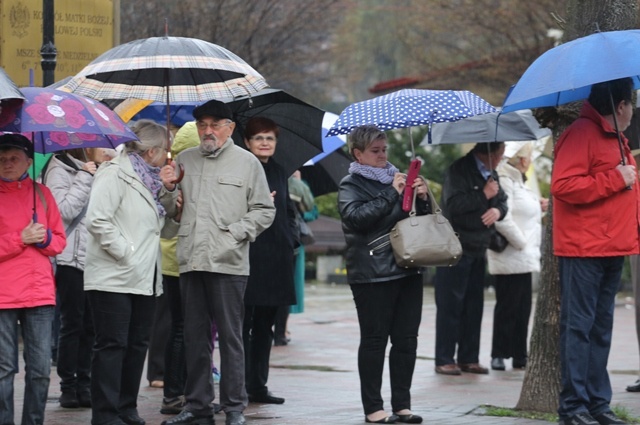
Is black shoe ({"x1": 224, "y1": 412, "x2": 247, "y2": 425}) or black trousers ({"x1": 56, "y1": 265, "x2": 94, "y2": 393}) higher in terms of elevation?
black trousers ({"x1": 56, "y1": 265, "x2": 94, "y2": 393})

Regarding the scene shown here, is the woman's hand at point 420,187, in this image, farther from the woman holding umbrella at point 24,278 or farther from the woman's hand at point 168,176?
the woman holding umbrella at point 24,278

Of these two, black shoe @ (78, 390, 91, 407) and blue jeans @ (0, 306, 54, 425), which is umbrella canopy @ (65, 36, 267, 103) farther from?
black shoe @ (78, 390, 91, 407)

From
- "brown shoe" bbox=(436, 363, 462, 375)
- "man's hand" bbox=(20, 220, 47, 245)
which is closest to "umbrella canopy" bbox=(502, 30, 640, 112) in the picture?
"man's hand" bbox=(20, 220, 47, 245)

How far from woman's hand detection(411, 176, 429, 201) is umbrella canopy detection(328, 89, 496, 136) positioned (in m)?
0.37

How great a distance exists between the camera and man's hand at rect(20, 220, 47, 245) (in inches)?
296

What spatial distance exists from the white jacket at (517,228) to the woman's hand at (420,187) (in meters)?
3.61

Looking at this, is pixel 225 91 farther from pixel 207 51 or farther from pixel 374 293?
pixel 374 293

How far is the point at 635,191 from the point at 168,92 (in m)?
3.04

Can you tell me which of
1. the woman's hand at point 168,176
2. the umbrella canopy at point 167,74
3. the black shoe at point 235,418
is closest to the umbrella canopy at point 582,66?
the umbrella canopy at point 167,74

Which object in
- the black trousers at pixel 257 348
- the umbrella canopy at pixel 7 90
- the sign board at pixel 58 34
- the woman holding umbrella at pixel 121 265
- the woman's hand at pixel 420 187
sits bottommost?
the black trousers at pixel 257 348

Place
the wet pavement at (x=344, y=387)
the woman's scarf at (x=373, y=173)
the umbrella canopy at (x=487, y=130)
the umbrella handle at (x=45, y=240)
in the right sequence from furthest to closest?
the umbrella canopy at (x=487, y=130)
the wet pavement at (x=344, y=387)
the woman's scarf at (x=373, y=173)
the umbrella handle at (x=45, y=240)

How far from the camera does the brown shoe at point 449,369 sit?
11609mm

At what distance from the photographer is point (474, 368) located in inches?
464

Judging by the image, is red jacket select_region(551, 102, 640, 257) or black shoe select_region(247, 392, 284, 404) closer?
red jacket select_region(551, 102, 640, 257)
